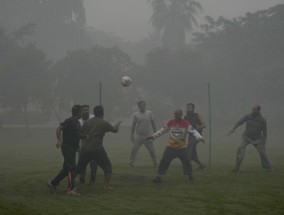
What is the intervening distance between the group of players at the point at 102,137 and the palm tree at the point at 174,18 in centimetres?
5164

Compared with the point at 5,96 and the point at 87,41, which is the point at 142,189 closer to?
the point at 5,96

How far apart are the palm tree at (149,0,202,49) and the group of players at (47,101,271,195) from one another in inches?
2033

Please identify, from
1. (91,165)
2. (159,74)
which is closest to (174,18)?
(159,74)

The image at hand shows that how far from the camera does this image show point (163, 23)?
228 feet

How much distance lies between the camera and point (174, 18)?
69875mm

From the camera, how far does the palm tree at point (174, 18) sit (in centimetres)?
6888

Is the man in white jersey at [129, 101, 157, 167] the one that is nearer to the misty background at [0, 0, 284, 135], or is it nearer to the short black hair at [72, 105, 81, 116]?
the short black hair at [72, 105, 81, 116]

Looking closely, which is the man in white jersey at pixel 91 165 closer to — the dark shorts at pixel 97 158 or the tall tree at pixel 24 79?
the dark shorts at pixel 97 158

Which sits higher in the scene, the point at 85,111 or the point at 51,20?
the point at 51,20

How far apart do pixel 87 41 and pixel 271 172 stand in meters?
56.9

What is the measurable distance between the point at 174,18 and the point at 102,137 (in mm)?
58786

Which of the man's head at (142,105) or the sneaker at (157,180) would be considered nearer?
the sneaker at (157,180)

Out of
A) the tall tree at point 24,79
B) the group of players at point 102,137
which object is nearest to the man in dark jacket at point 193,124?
the group of players at point 102,137

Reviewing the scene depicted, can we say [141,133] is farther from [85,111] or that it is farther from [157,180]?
[85,111]
